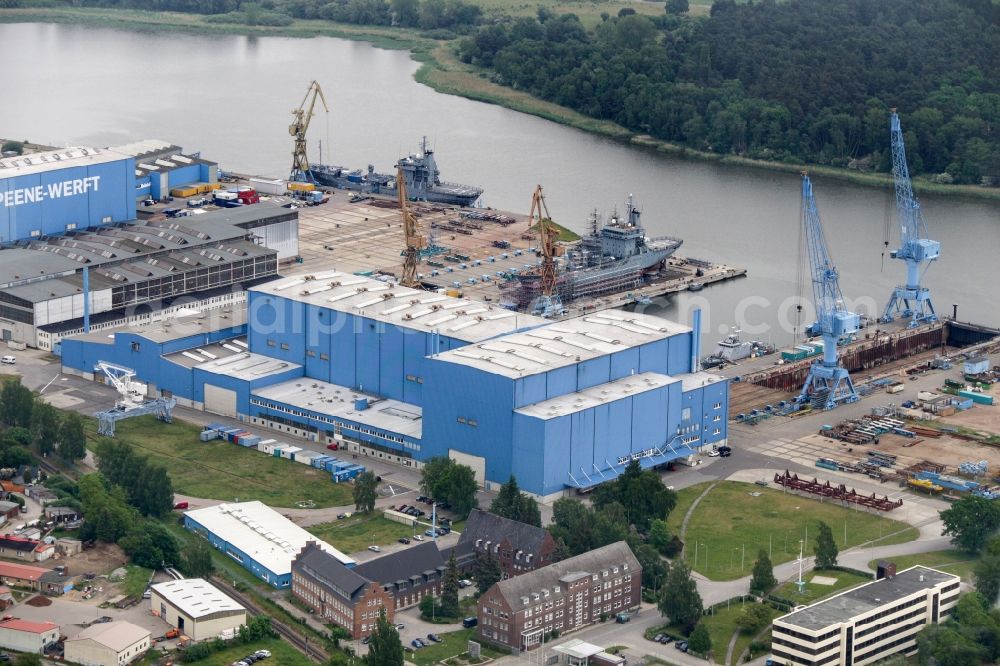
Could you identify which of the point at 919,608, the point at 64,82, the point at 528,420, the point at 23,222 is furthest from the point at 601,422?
the point at 64,82

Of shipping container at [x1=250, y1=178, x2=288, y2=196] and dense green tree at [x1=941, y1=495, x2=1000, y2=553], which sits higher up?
shipping container at [x1=250, y1=178, x2=288, y2=196]

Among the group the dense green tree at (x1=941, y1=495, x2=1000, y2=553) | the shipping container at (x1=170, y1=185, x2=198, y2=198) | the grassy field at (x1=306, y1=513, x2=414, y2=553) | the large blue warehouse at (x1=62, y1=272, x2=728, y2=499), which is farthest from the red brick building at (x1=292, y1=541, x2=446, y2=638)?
the shipping container at (x1=170, y1=185, x2=198, y2=198)

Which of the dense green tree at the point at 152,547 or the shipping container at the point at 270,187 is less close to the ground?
the shipping container at the point at 270,187

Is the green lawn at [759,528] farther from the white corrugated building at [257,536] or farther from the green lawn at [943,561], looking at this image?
the white corrugated building at [257,536]

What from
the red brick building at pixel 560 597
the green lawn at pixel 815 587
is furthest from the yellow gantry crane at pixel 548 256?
the red brick building at pixel 560 597

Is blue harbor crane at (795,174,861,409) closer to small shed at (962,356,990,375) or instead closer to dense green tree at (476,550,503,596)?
small shed at (962,356,990,375)

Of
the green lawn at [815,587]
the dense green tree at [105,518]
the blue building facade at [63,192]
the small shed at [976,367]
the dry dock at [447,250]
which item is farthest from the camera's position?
the dry dock at [447,250]

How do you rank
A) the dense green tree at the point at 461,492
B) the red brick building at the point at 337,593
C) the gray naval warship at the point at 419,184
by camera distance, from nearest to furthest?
1. the red brick building at the point at 337,593
2. the dense green tree at the point at 461,492
3. the gray naval warship at the point at 419,184

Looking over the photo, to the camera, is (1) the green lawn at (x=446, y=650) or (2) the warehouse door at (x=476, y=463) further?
(2) the warehouse door at (x=476, y=463)
